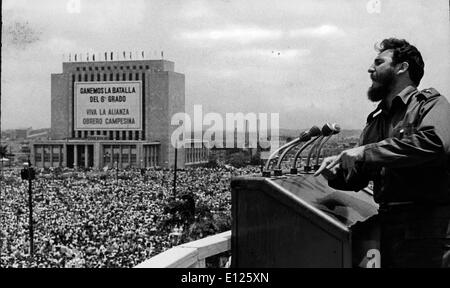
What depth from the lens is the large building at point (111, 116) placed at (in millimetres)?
42312

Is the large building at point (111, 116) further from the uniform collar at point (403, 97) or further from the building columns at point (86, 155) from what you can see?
the uniform collar at point (403, 97)

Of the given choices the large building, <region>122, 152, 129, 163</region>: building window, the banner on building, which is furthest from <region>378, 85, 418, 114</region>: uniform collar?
<region>122, 152, 129, 163</region>: building window

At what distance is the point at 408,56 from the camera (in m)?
1.67

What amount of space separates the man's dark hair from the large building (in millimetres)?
38317

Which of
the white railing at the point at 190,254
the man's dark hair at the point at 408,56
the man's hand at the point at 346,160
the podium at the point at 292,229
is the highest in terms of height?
the man's dark hair at the point at 408,56

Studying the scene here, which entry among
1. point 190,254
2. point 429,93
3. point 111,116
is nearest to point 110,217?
point 190,254

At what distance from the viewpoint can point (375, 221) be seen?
66.5 inches

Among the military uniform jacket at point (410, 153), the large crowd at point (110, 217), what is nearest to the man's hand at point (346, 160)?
the military uniform jacket at point (410, 153)

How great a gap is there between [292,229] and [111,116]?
42.6 m

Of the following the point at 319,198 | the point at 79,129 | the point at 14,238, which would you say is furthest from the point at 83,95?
the point at 319,198

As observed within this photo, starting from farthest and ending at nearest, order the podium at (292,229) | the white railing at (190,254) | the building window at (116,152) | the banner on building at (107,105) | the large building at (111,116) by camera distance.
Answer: the building window at (116,152) < the large building at (111,116) < the banner on building at (107,105) < the white railing at (190,254) < the podium at (292,229)

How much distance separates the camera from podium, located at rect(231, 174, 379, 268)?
159 centimetres

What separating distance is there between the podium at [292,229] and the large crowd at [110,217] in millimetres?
3644

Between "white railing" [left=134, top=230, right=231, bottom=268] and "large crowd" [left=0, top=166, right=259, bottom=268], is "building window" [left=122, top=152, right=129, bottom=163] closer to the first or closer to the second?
"large crowd" [left=0, top=166, right=259, bottom=268]
